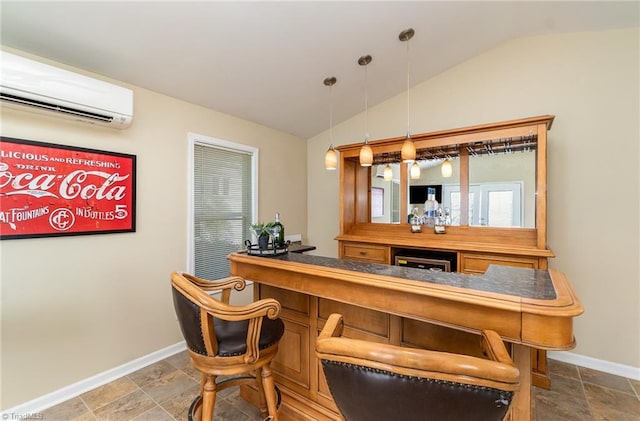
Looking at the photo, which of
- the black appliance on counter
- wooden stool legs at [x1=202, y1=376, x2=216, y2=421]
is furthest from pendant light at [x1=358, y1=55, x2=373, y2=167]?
wooden stool legs at [x1=202, y1=376, x2=216, y2=421]

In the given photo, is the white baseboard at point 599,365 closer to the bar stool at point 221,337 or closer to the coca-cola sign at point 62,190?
the bar stool at point 221,337

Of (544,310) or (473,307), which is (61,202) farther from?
(544,310)

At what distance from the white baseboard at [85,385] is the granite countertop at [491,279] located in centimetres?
204

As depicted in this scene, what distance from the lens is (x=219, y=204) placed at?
333 centimetres

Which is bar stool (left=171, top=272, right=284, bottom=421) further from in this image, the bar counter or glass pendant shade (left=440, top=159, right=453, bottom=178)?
glass pendant shade (left=440, top=159, right=453, bottom=178)

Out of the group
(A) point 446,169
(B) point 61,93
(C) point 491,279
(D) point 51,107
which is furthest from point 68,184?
(A) point 446,169

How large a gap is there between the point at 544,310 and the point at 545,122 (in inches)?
80.0

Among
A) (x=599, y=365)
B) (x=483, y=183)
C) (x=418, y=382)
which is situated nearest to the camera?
(x=418, y=382)

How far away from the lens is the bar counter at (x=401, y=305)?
1.09m

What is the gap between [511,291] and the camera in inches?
47.5

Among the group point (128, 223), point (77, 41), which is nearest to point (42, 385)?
point (128, 223)

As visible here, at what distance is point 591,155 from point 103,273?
4.48m

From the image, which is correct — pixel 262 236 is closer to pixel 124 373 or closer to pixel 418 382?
pixel 418 382

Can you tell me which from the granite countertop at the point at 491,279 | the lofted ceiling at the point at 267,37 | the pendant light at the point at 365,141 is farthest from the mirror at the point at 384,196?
the granite countertop at the point at 491,279
